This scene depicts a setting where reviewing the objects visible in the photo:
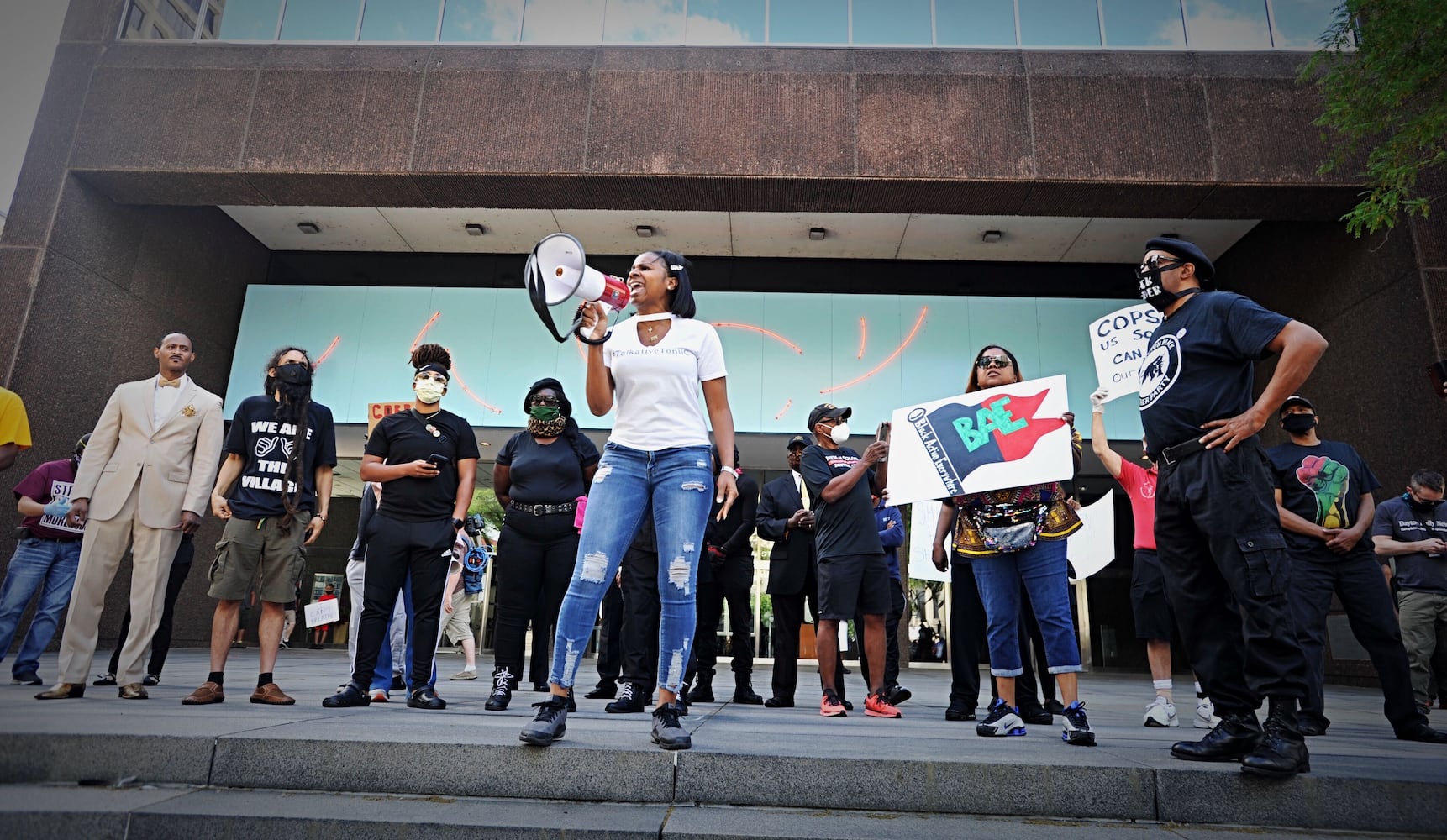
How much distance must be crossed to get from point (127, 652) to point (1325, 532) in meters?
6.23

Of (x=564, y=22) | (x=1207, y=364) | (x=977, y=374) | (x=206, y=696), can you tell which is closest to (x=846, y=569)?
(x=977, y=374)

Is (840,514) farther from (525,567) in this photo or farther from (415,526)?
(415,526)

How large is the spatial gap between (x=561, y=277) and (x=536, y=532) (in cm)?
214

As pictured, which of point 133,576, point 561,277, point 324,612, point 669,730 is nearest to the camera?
point 669,730

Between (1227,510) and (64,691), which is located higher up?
(1227,510)

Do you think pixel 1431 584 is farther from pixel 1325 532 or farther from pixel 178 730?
pixel 178 730

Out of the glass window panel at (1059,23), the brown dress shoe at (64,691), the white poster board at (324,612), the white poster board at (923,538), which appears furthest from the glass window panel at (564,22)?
the brown dress shoe at (64,691)

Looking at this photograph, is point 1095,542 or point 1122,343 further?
point 1095,542

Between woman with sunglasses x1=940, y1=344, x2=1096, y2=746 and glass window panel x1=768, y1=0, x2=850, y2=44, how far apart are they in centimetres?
771

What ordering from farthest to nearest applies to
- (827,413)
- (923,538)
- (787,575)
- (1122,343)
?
1. (923,538)
2. (787,575)
3. (1122,343)
4. (827,413)

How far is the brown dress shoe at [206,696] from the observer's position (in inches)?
152

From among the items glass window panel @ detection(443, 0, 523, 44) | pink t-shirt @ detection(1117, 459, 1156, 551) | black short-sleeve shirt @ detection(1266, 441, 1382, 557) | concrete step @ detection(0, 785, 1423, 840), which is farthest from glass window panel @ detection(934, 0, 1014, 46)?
concrete step @ detection(0, 785, 1423, 840)

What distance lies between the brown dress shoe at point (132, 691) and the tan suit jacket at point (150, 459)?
803mm

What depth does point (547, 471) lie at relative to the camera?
4688mm
